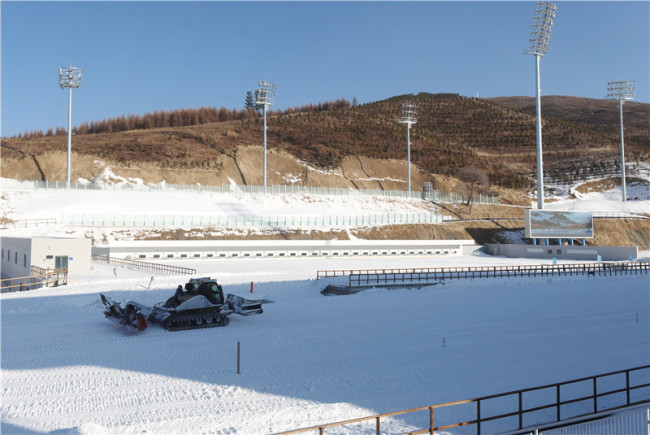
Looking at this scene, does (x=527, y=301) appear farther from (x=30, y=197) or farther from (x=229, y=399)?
(x=30, y=197)

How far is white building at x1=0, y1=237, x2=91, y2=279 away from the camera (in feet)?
109

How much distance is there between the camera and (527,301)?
28797mm

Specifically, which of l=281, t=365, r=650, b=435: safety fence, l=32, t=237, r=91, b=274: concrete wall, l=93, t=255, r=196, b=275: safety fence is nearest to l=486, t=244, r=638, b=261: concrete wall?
l=93, t=255, r=196, b=275: safety fence

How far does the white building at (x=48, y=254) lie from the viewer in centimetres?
3316

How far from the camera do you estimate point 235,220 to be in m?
62.8

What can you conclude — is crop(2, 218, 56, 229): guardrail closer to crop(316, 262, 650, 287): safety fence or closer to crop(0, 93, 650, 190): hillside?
crop(316, 262, 650, 287): safety fence

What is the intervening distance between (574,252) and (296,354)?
51.6 m

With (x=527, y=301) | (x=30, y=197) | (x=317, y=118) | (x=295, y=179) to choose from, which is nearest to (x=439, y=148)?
(x=317, y=118)

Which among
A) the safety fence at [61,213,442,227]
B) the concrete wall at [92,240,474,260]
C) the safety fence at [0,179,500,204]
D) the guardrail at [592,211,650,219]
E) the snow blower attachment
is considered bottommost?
the snow blower attachment

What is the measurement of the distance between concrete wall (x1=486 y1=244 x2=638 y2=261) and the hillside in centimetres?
5050

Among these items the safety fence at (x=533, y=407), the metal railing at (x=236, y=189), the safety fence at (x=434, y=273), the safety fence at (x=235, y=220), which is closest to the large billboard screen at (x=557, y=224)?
the safety fence at (x=235, y=220)

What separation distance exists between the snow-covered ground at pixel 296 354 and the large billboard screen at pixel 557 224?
31034mm

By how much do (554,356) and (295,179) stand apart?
9386 centimetres

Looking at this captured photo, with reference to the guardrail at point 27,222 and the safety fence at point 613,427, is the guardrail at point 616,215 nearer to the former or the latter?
the guardrail at point 27,222
